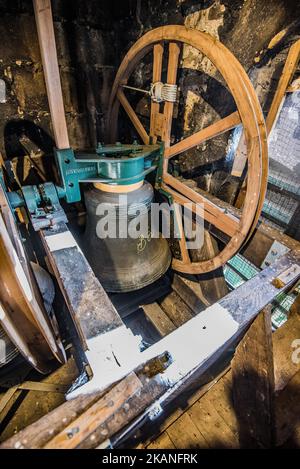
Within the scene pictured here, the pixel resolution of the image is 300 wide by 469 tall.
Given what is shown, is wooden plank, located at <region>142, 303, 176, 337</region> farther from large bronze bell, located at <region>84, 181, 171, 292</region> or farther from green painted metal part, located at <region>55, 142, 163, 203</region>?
green painted metal part, located at <region>55, 142, 163, 203</region>

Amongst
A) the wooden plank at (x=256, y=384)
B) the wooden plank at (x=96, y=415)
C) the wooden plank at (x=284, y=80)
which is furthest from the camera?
the wooden plank at (x=284, y=80)

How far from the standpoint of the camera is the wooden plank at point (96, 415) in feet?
1.99

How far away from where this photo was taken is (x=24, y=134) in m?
2.17

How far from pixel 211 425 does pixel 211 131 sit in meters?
1.87

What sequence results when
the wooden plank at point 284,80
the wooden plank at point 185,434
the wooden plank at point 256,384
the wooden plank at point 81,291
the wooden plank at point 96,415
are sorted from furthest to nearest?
the wooden plank at point 284,80 → the wooden plank at point 185,434 → the wooden plank at point 256,384 → the wooden plank at point 81,291 → the wooden plank at point 96,415

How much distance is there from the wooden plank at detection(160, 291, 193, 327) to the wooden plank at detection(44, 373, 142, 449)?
5.30ft

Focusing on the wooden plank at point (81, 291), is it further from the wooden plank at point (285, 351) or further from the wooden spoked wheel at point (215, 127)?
the wooden plank at point (285, 351)

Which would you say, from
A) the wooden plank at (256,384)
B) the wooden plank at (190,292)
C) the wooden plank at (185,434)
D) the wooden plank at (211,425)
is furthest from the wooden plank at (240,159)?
the wooden plank at (185,434)

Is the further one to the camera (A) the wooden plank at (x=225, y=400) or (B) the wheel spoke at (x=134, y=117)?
(B) the wheel spoke at (x=134, y=117)

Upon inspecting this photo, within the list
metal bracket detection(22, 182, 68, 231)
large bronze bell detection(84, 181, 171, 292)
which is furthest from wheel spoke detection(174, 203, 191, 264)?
metal bracket detection(22, 182, 68, 231)

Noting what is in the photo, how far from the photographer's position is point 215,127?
137cm

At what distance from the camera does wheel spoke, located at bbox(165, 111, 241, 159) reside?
1.26 m

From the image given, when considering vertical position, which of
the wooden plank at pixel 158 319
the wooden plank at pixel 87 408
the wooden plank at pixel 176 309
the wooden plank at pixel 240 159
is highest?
the wooden plank at pixel 240 159

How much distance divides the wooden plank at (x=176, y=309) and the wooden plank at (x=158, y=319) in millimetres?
197
